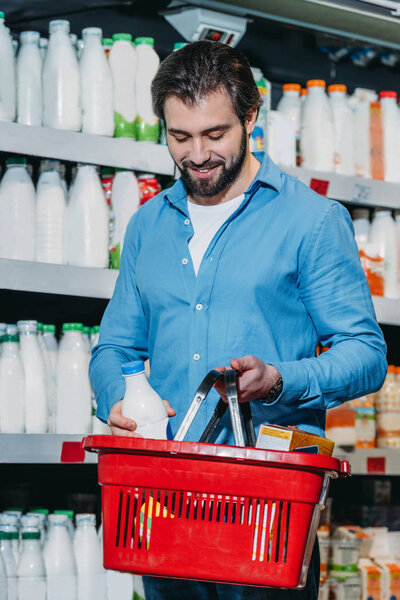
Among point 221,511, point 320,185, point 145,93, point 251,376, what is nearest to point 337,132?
point 320,185

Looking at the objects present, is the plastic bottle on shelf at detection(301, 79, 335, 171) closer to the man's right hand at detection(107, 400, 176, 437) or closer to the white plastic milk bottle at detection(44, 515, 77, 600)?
the white plastic milk bottle at detection(44, 515, 77, 600)

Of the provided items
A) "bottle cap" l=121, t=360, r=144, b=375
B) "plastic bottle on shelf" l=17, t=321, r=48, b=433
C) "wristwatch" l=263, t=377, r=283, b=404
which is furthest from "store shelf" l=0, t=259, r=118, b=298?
"wristwatch" l=263, t=377, r=283, b=404

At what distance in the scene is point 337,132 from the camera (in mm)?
2951

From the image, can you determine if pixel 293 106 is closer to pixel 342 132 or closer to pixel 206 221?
pixel 342 132

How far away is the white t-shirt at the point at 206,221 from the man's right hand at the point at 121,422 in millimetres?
303

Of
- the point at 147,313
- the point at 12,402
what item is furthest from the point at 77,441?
the point at 147,313

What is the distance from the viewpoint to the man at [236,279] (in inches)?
60.2

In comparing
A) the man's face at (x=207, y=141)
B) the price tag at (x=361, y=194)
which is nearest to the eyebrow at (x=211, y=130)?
the man's face at (x=207, y=141)

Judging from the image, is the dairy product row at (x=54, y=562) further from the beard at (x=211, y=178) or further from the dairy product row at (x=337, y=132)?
the dairy product row at (x=337, y=132)

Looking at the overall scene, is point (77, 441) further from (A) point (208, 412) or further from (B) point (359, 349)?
(B) point (359, 349)

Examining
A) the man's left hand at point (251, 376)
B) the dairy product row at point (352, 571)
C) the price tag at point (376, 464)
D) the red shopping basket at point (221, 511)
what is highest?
the man's left hand at point (251, 376)

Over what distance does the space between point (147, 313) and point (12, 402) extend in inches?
33.4

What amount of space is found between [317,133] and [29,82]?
950 mm

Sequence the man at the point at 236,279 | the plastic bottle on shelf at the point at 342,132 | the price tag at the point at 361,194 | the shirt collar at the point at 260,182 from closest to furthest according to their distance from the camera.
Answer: the man at the point at 236,279
the shirt collar at the point at 260,182
the price tag at the point at 361,194
the plastic bottle on shelf at the point at 342,132
